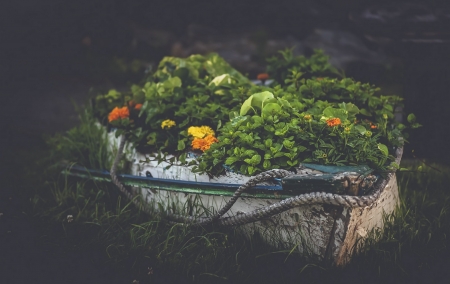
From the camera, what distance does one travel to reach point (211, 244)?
267 centimetres

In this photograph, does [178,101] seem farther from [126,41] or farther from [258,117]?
[126,41]

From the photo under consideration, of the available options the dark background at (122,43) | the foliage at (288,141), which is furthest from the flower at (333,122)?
the dark background at (122,43)

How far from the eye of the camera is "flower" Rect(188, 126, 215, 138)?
3016mm

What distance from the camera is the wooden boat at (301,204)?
2.36m

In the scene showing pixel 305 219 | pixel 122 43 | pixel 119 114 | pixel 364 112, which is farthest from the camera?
pixel 122 43

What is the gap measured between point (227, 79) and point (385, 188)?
1395 millimetres

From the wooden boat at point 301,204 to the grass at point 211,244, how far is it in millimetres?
79

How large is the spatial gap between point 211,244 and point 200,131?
722 mm

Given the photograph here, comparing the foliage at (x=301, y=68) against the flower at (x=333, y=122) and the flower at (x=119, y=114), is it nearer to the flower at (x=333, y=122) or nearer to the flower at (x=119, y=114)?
the flower at (x=333, y=122)

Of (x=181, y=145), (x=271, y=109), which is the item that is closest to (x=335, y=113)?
(x=271, y=109)

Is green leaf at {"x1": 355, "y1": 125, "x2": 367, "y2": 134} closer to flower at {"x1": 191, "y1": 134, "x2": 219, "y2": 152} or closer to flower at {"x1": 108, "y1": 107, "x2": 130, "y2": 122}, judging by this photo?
flower at {"x1": 191, "y1": 134, "x2": 219, "y2": 152}

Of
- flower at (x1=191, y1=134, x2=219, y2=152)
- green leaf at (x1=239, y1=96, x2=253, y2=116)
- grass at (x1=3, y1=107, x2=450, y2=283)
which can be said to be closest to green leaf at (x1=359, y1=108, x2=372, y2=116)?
grass at (x1=3, y1=107, x2=450, y2=283)

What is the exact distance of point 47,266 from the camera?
2.74 metres

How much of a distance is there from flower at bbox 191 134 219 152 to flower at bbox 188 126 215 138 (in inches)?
1.7
